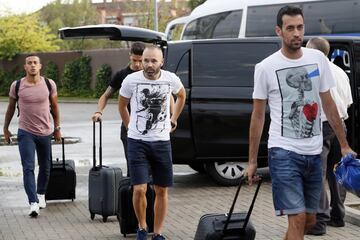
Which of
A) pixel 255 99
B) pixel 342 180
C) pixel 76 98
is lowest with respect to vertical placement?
pixel 76 98

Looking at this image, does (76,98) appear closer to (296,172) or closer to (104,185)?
(104,185)

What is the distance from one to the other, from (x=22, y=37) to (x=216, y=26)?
33325 mm

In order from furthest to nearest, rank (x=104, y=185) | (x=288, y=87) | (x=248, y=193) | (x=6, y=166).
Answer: (x=6, y=166) → (x=248, y=193) → (x=104, y=185) → (x=288, y=87)

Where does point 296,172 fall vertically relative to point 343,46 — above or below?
below

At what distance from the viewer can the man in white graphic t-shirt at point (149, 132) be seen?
23.1 feet

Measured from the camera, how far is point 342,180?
18.4 feet

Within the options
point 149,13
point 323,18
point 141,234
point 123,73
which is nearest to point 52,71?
point 149,13

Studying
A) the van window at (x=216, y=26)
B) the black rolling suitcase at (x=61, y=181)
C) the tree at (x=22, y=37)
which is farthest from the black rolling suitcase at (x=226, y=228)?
the tree at (x=22, y=37)

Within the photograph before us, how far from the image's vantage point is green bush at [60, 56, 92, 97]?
145 ft

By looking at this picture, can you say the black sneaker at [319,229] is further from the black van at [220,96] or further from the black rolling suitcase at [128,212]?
the black van at [220,96]

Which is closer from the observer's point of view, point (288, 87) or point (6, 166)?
point (288, 87)

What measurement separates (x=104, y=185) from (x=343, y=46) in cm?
393

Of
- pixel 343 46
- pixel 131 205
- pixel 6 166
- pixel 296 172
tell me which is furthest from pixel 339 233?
pixel 6 166

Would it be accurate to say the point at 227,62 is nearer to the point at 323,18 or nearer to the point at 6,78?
the point at 323,18
